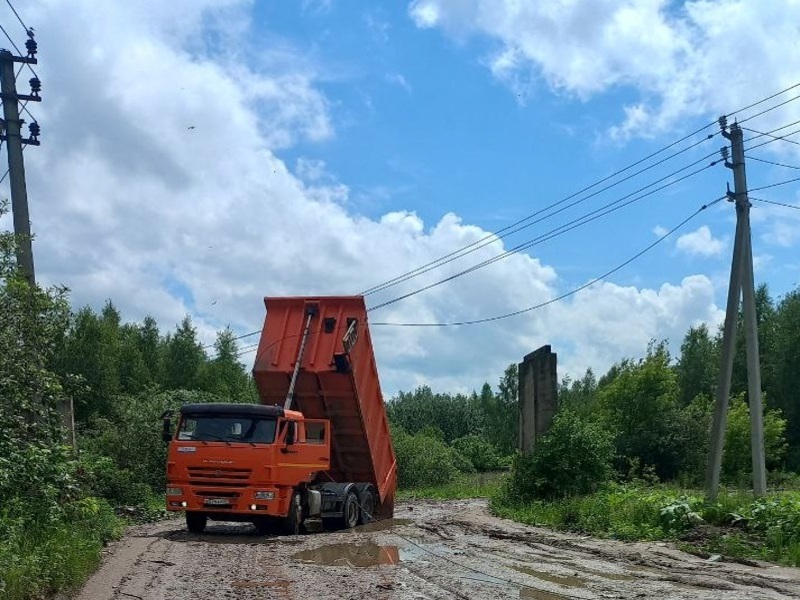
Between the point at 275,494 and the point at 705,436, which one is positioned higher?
the point at 705,436

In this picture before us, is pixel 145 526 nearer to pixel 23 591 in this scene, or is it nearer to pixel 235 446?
pixel 235 446

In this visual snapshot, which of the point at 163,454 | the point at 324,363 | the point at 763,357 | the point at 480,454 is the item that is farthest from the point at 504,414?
the point at 324,363

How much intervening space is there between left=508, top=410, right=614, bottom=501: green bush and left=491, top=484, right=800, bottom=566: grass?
1.14 meters

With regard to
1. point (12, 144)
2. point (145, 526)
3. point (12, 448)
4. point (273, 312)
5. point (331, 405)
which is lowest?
point (145, 526)

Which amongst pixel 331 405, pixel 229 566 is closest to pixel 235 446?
pixel 331 405

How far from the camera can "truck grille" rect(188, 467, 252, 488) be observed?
14.3m

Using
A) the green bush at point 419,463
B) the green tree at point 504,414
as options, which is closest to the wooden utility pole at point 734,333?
the green bush at point 419,463

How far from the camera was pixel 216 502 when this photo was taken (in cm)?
1433

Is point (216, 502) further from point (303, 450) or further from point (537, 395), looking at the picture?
point (537, 395)

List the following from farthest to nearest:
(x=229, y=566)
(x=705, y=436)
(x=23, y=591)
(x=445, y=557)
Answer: (x=705, y=436), (x=445, y=557), (x=229, y=566), (x=23, y=591)

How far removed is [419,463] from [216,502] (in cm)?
2282

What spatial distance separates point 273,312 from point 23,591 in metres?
9.62

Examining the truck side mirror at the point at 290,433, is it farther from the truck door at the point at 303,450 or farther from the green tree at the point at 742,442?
the green tree at the point at 742,442

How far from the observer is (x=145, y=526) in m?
17.5
